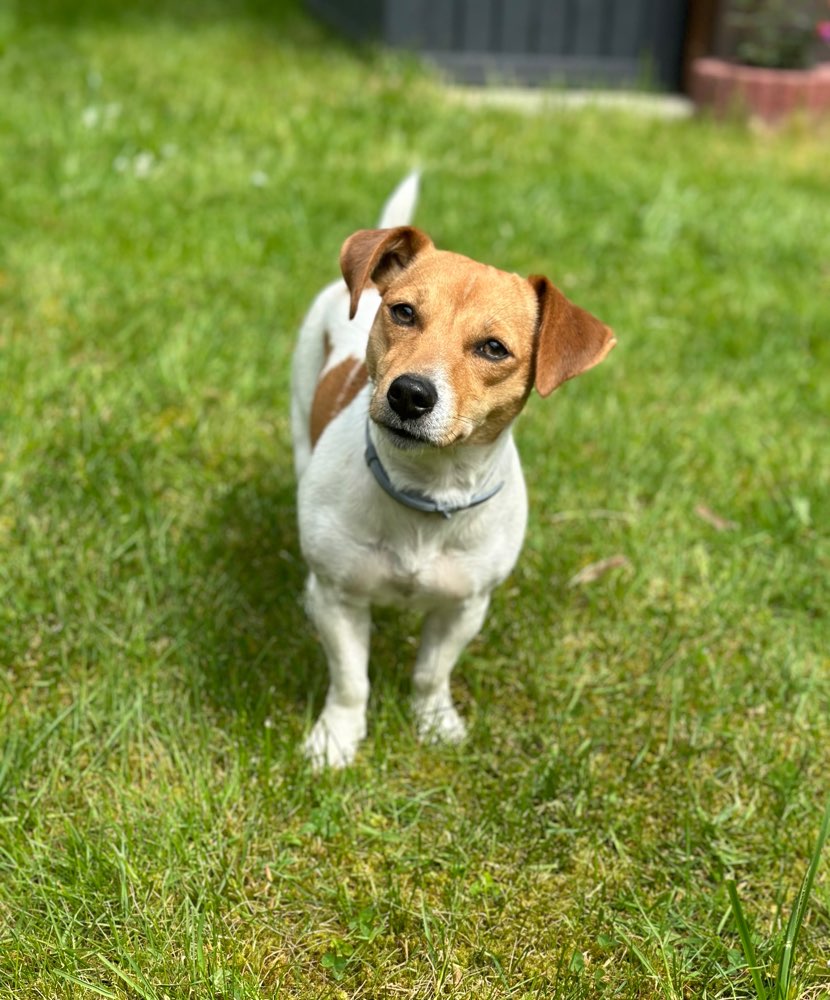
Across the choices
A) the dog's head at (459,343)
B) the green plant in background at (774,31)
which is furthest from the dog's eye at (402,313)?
the green plant in background at (774,31)

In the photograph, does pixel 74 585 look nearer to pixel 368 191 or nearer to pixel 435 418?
pixel 435 418

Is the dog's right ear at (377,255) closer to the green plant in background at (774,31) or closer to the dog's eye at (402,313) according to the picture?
the dog's eye at (402,313)

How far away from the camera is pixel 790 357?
5.34 metres

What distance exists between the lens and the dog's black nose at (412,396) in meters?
2.42

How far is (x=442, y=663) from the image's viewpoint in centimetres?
313

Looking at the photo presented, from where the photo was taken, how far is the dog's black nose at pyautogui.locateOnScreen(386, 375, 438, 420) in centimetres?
242

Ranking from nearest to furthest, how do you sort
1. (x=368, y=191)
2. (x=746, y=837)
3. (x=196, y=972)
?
(x=196, y=972)
(x=746, y=837)
(x=368, y=191)

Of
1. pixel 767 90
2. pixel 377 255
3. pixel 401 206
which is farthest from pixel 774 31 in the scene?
pixel 377 255

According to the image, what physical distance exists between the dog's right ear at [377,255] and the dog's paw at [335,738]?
1.11m

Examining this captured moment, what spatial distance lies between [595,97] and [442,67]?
124 cm

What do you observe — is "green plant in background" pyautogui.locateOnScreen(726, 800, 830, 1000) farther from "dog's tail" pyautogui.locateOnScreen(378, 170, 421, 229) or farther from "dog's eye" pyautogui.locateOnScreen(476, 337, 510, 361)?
"dog's tail" pyautogui.locateOnScreen(378, 170, 421, 229)

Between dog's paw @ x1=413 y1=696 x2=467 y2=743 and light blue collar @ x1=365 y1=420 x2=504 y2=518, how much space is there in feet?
2.34

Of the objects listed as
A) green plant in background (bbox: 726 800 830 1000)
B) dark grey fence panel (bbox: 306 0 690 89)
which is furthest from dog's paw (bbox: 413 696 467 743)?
dark grey fence panel (bbox: 306 0 690 89)

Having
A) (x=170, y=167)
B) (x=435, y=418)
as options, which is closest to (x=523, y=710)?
(x=435, y=418)
